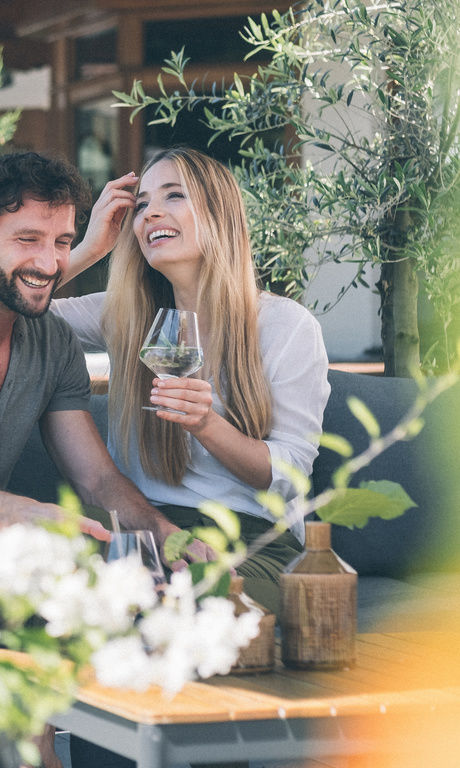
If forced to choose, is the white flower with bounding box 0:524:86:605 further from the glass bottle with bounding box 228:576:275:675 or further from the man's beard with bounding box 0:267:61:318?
the man's beard with bounding box 0:267:61:318

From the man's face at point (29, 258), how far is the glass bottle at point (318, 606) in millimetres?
1184

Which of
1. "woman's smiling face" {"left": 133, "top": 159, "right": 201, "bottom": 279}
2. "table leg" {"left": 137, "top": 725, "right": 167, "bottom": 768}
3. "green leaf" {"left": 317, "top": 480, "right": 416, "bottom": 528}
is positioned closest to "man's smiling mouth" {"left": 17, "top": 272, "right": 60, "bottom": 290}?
"woman's smiling face" {"left": 133, "top": 159, "right": 201, "bottom": 279}

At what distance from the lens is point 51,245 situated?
265cm

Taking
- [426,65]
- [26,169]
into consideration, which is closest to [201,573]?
[26,169]

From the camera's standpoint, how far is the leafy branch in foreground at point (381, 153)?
346cm

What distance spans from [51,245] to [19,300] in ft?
0.52

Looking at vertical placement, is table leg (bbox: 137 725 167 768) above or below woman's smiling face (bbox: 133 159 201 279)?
below

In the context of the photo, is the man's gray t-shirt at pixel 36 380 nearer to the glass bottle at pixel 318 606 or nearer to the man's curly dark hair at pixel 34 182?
the man's curly dark hair at pixel 34 182

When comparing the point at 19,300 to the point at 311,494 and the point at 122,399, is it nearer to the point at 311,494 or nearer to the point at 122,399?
the point at 122,399

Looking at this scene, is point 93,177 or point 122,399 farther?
point 93,177

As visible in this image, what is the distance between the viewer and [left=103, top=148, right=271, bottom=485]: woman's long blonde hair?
2.76m

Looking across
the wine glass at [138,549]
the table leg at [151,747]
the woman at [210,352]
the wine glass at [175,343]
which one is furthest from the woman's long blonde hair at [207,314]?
the table leg at [151,747]

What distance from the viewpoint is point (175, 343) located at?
2.24 meters

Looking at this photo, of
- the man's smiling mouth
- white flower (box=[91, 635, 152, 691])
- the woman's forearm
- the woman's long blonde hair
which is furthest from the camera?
Result: the woman's long blonde hair
